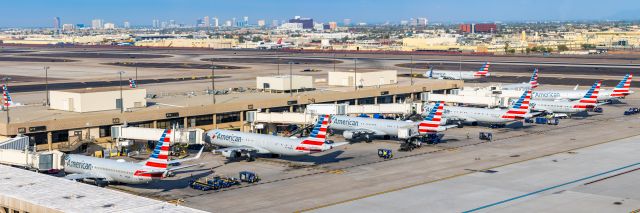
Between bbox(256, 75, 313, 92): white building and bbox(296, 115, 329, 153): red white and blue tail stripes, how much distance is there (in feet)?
150

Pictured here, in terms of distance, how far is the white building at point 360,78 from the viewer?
143m

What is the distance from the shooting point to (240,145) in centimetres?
8925

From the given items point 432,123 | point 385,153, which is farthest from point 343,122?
point 385,153

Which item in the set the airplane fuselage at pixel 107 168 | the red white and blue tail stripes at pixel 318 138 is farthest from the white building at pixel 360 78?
the airplane fuselage at pixel 107 168

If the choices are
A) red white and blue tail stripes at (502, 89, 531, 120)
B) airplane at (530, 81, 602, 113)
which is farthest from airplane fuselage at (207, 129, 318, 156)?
airplane at (530, 81, 602, 113)

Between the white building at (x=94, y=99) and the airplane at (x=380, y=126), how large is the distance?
2785 centimetres

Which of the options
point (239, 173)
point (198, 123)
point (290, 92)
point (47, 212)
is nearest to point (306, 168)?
point (239, 173)

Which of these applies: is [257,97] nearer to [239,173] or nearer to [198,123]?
[198,123]

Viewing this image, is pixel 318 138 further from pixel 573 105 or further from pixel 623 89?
pixel 623 89

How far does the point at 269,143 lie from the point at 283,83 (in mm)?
44603

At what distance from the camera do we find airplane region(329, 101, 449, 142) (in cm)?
9656

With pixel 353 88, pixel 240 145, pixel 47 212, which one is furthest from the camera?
pixel 353 88

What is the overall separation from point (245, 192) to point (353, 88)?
7359 centimetres

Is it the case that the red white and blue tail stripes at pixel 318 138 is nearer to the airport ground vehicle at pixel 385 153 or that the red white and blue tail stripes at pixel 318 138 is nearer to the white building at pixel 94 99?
the airport ground vehicle at pixel 385 153
